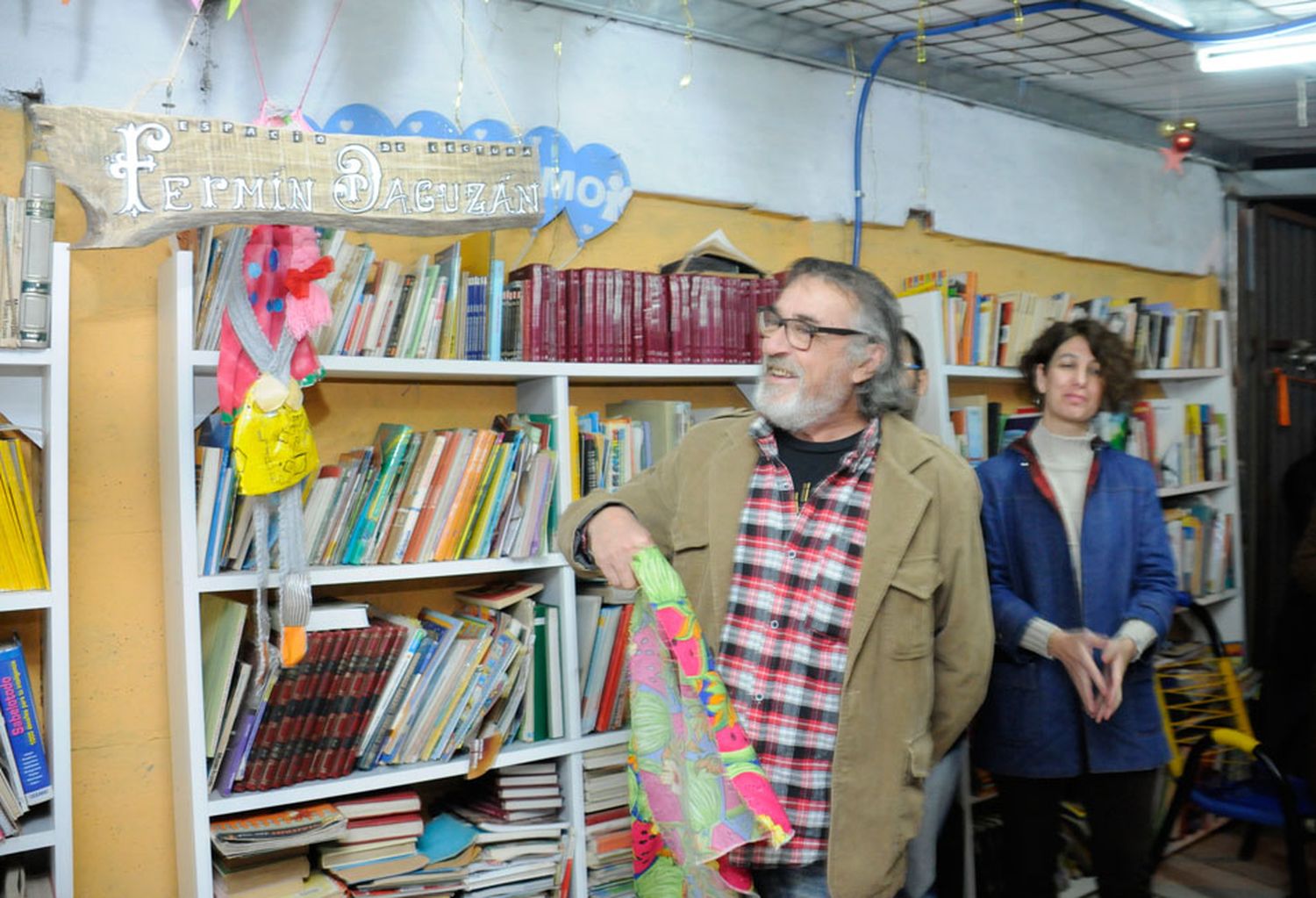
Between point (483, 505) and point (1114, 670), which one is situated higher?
point (483, 505)

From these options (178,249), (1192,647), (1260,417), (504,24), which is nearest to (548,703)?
(178,249)

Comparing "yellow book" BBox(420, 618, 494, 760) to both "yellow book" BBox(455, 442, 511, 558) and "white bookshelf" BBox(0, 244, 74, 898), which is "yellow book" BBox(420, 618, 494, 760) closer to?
"yellow book" BBox(455, 442, 511, 558)

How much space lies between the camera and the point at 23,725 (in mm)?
1873

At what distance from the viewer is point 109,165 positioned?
157cm

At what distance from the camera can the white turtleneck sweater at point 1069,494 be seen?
2.24 m

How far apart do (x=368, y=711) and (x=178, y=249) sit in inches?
40.3

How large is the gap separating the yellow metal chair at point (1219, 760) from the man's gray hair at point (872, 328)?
5.13ft

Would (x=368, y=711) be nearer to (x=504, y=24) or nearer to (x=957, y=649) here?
(x=957, y=649)

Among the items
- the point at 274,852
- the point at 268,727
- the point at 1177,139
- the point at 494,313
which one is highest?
the point at 1177,139

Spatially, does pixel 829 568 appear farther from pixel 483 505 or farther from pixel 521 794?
pixel 521 794

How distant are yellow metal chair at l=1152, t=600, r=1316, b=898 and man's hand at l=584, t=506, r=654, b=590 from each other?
188cm

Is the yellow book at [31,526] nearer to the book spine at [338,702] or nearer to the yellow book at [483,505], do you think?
the book spine at [338,702]

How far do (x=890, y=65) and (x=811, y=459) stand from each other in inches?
85.1

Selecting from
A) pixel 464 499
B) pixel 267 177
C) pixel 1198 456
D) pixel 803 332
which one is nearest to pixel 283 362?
pixel 267 177
